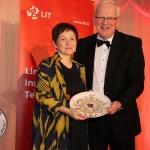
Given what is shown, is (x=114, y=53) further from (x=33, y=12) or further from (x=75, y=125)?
(x=33, y=12)

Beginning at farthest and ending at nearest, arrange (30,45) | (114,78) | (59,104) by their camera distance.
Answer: (30,45), (114,78), (59,104)

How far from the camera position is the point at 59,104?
2412 millimetres

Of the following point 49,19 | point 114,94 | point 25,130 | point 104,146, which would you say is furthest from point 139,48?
point 25,130

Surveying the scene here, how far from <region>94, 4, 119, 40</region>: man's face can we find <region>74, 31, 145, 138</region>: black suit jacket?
113 millimetres

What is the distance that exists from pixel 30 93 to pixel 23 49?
491 mm

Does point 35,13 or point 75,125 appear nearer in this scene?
point 75,125

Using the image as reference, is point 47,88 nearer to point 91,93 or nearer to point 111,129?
point 91,93

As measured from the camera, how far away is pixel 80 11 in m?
4.17

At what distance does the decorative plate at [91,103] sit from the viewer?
2.46 meters

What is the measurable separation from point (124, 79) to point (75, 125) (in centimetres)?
54

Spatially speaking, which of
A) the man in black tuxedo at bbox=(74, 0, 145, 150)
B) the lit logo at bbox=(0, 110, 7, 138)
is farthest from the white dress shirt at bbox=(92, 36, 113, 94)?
the lit logo at bbox=(0, 110, 7, 138)

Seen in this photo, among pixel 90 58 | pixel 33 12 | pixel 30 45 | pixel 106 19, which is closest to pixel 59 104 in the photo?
pixel 90 58

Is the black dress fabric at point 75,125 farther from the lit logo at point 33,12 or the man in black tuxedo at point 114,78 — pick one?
the lit logo at point 33,12

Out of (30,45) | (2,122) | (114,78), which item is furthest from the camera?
(2,122)
